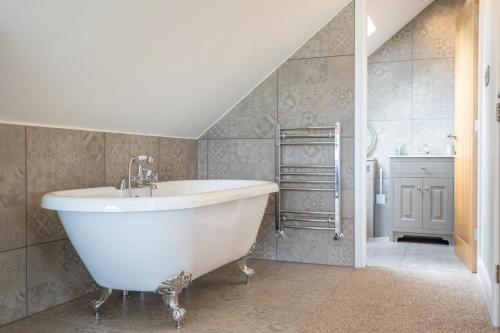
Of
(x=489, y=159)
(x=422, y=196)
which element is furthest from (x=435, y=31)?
(x=489, y=159)

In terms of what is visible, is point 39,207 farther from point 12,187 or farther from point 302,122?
point 302,122

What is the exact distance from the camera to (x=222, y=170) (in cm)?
421

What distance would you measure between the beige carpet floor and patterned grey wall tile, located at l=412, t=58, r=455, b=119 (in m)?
2.25

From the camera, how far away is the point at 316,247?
3873 mm

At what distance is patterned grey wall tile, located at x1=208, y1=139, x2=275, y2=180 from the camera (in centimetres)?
404

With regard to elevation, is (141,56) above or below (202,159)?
above

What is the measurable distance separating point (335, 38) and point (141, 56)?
1776 millimetres

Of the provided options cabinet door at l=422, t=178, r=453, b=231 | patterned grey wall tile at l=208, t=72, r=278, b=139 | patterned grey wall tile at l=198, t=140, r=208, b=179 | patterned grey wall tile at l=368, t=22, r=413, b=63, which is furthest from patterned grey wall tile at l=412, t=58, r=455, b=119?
patterned grey wall tile at l=198, t=140, r=208, b=179

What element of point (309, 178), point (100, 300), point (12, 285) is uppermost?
point (309, 178)

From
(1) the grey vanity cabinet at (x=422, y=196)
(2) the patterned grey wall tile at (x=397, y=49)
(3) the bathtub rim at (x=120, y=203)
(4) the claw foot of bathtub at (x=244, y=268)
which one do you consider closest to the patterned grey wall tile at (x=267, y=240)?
(4) the claw foot of bathtub at (x=244, y=268)

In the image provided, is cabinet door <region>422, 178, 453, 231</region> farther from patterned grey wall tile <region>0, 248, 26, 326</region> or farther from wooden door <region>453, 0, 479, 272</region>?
patterned grey wall tile <region>0, 248, 26, 326</region>

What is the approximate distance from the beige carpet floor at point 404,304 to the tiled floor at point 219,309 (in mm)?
116

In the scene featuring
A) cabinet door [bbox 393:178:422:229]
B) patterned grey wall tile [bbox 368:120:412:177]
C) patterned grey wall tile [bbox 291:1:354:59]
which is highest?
patterned grey wall tile [bbox 291:1:354:59]

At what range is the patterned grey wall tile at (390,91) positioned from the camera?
541 centimetres
